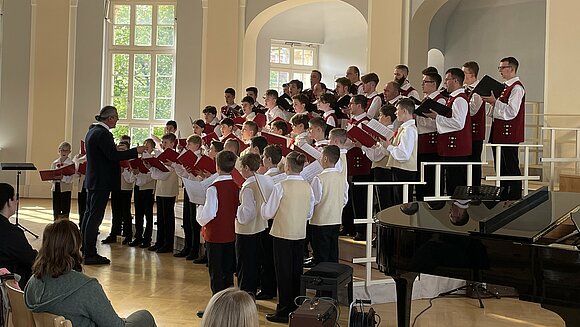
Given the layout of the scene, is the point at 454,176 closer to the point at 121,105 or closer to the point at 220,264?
the point at 220,264

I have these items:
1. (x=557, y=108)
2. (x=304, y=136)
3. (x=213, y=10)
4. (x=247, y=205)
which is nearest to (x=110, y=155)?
(x=304, y=136)

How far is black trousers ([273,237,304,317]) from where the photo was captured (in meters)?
5.62

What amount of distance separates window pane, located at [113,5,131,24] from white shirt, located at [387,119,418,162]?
972 centimetres

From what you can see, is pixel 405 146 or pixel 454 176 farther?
pixel 454 176

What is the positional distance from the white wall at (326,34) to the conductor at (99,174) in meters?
7.26

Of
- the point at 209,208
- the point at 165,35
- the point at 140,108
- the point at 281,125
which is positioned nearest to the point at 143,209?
the point at 281,125

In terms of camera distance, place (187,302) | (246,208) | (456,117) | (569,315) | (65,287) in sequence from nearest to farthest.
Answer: (569,315)
(65,287)
(246,208)
(187,302)
(456,117)

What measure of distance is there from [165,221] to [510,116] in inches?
162

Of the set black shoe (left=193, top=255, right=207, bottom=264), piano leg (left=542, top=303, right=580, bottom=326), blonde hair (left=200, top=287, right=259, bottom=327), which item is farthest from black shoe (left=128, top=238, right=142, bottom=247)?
blonde hair (left=200, top=287, right=259, bottom=327)

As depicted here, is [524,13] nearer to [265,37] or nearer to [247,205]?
[265,37]

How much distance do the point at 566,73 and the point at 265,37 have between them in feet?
25.2

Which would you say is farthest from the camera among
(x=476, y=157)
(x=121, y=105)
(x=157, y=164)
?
(x=121, y=105)

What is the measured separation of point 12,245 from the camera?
4.48m

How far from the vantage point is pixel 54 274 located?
11.1 feet
